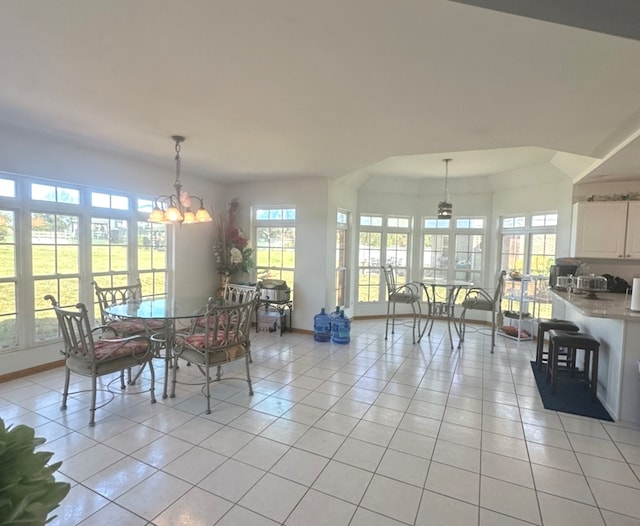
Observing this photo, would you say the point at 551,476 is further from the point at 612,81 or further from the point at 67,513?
the point at 67,513

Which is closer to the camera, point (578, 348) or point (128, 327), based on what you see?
point (578, 348)

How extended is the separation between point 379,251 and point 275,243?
218cm

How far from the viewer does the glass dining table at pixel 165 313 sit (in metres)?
3.05

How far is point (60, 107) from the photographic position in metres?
2.86

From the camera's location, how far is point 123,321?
146 inches

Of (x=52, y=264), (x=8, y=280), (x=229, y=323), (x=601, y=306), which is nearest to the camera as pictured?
(x=229, y=323)

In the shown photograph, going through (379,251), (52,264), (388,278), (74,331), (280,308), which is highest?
(379,251)

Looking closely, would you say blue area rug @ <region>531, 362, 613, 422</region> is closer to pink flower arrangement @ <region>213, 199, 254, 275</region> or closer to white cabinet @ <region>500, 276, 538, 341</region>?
white cabinet @ <region>500, 276, 538, 341</region>

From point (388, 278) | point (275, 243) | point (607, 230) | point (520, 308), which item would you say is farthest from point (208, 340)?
point (607, 230)

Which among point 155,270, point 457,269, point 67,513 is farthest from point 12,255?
point 457,269

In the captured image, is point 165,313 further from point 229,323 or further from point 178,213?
point 178,213

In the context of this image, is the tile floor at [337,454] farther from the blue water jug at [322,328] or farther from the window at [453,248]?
the window at [453,248]

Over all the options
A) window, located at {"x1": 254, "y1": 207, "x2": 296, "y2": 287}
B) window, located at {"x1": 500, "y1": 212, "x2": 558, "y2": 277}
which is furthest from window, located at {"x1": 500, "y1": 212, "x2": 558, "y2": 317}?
window, located at {"x1": 254, "y1": 207, "x2": 296, "y2": 287}

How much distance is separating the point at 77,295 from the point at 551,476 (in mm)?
4892
